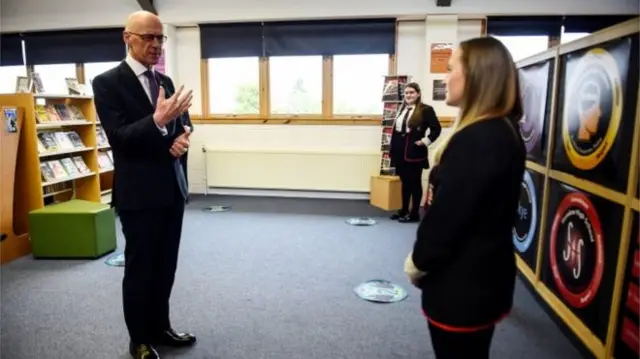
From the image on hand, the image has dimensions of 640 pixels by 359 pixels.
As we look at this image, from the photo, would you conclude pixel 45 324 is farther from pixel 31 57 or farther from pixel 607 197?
pixel 31 57

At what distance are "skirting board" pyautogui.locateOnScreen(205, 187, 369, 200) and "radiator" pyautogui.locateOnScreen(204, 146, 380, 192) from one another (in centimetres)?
10

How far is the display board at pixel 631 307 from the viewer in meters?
1.75

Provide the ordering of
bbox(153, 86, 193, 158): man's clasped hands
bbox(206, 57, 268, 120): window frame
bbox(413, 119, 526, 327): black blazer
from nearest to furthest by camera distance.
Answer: bbox(413, 119, 526, 327): black blazer < bbox(153, 86, 193, 158): man's clasped hands < bbox(206, 57, 268, 120): window frame

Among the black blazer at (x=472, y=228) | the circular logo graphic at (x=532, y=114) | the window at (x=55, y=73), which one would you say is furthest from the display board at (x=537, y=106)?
the window at (x=55, y=73)

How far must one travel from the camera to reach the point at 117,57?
626 cm

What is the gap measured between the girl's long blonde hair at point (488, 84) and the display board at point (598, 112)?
3.48 ft

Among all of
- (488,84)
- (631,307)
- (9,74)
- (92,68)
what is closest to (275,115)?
(92,68)

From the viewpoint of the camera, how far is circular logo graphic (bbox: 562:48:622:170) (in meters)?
1.96

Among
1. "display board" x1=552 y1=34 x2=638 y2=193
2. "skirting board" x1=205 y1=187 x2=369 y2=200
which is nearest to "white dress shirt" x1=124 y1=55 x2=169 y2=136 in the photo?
"display board" x1=552 y1=34 x2=638 y2=193

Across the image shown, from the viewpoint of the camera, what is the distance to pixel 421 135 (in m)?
4.53

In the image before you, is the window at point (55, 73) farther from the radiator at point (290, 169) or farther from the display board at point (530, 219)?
the display board at point (530, 219)

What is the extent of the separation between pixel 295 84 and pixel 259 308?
4043 millimetres

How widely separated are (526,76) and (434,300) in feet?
7.99

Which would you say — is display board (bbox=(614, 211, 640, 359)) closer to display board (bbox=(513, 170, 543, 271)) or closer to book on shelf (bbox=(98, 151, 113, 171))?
display board (bbox=(513, 170, 543, 271))
